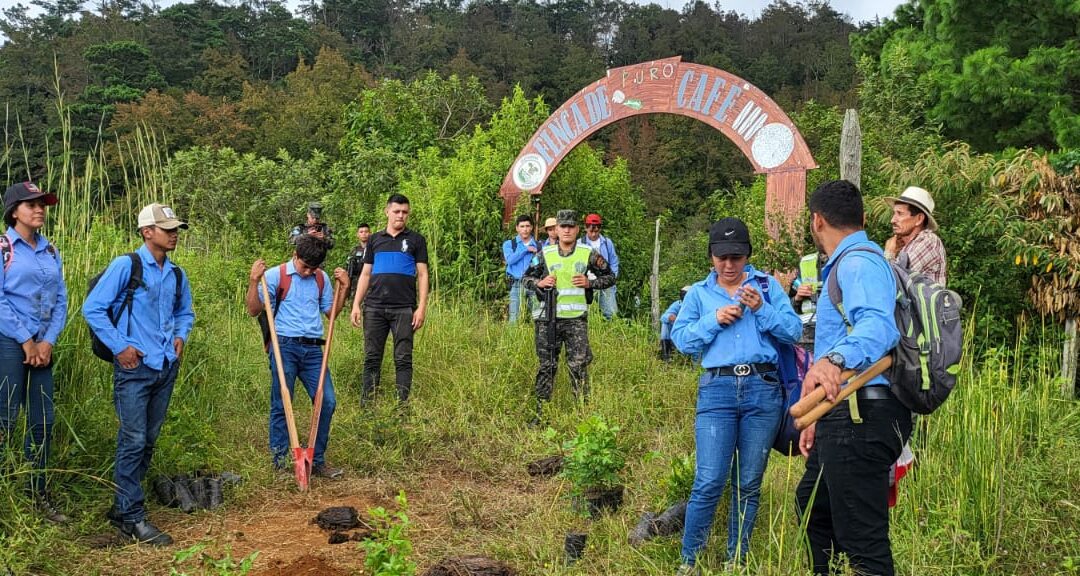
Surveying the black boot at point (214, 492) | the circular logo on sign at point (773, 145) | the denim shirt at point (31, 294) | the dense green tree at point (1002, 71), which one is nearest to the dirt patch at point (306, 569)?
the black boot at point (214, 492)

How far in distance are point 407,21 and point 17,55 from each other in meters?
51.7

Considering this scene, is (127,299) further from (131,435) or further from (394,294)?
(394,294)

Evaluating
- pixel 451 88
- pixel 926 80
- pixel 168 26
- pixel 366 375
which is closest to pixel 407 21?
pixel 168 26

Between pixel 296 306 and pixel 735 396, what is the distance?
10.4 feet

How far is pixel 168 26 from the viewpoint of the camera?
1935 inches

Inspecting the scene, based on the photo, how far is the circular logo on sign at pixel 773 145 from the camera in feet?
31.4

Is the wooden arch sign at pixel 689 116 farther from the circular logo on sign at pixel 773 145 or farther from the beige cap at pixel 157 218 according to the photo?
the beige cap at pixel 157 218

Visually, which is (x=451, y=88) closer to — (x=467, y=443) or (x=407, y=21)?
(x=467, y=443)

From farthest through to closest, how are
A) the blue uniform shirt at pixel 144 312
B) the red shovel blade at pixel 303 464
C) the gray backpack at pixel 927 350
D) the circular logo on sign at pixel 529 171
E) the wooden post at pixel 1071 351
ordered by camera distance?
the circular logo on sign at pixel 529 171
the wooden post at pixel 1071 351
the red shovel blade at pixel 303 464
the blue uniform shirt at pixel 144 312
the gray backpack at pixel 927 350

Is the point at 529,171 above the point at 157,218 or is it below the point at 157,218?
above

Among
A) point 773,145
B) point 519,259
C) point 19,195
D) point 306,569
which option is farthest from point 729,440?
point 773,145

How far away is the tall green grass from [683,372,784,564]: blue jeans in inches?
6.3

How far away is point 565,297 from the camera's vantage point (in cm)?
677

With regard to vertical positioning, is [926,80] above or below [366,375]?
above
